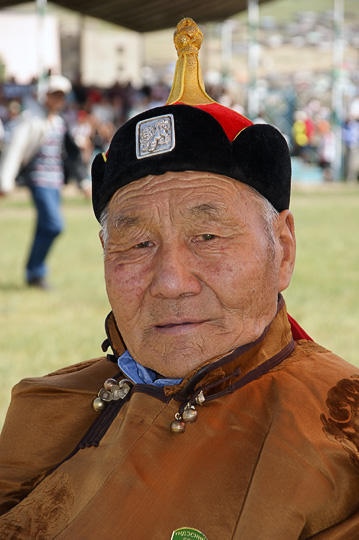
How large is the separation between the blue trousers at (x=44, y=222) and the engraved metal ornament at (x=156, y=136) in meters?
6.53

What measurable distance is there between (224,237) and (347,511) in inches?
27.3

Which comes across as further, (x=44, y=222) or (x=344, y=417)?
(x=44, y=222)

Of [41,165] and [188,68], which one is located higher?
[188,68]

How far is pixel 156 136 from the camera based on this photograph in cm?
190

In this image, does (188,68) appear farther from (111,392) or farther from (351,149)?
(351,149)

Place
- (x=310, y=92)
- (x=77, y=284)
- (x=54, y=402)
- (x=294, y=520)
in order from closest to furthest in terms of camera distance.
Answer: (x=294, y=520), (x=54, y=402), (x=77, y=284), (x=310, y=92)

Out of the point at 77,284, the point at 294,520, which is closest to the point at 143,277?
the point at 294,520

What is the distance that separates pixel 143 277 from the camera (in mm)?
1912

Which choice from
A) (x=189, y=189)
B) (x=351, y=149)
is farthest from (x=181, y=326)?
(x=351, y=149)

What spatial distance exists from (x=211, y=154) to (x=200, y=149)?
0.10 feet

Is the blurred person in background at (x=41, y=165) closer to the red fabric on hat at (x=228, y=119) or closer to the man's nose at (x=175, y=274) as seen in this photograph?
the red fabric on hat at (x=228, y=119)

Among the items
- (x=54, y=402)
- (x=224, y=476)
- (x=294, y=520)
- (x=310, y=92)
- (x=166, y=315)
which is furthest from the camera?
(x=310, y=92)

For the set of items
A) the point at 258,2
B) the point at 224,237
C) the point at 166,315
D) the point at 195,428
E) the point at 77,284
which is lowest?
the point at 77,284

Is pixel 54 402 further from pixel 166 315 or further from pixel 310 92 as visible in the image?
pixel 310 92
